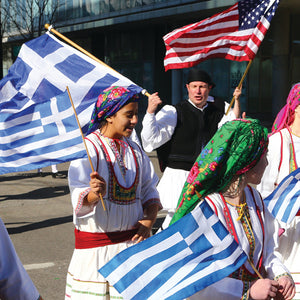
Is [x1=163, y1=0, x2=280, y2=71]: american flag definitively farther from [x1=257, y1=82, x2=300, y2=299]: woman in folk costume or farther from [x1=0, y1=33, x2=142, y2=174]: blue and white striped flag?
[x1=257, y1=82, x2=300, y2=299]: woman in folk costume

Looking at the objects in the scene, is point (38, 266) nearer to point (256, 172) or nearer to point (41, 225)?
point (41, 225)

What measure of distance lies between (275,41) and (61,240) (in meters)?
18.7

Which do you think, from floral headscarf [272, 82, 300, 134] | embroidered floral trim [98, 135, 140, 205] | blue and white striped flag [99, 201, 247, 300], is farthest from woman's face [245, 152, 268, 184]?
floral headscarf [272, 82, 300, 134]

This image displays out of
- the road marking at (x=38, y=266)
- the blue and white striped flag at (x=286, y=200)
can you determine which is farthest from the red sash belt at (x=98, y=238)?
the road marking at (x=38, y=266)

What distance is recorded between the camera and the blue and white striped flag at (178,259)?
2.42 metres

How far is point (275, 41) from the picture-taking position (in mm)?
23875

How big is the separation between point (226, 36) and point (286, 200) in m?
2.95

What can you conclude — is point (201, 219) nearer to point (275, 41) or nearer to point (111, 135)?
point (111, 135)

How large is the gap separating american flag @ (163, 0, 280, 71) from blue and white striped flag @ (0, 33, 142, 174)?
1.41 m

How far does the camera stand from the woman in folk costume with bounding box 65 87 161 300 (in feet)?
11.7

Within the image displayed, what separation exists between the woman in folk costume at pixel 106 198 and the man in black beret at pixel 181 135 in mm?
1887

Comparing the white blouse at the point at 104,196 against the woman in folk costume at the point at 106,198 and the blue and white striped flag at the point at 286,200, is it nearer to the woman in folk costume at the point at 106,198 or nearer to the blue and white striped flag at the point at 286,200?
the woman in folk costume at the point at 106,198

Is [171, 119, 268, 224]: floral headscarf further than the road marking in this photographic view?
No

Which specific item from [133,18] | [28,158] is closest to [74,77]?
[28,158]
